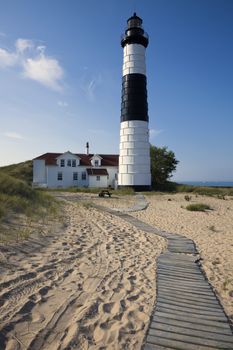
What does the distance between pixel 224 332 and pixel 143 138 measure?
25825mm

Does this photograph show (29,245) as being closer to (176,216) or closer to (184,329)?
(184,329)

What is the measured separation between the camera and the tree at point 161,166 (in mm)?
36969

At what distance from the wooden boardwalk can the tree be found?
30.2m

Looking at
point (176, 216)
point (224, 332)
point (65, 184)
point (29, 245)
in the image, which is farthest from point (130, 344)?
point (65, 184)

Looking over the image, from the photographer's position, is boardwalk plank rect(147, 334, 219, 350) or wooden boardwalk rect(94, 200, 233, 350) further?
wooden boardwalk rect(94, 200, 233, 350)

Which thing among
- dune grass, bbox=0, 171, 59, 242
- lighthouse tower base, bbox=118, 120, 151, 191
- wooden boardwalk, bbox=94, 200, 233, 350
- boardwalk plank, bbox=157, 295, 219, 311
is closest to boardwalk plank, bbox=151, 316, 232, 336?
wooden boardwalk, bbox=94, 200, 233, 350

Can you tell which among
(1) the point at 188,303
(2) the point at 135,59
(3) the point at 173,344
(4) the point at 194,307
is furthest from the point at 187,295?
(2) the point at 135,59

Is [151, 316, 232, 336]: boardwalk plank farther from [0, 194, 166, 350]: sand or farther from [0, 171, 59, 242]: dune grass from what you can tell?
[0, 171, 59, 242]: dune grass

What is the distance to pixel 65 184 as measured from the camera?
1505 inches

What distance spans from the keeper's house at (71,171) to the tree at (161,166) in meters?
5.30

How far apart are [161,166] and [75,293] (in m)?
33.5

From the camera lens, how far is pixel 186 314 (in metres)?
4.36

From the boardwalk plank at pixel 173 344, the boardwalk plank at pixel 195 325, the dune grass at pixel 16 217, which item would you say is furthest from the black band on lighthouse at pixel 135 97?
the boardwalk plank at pixel 173 344

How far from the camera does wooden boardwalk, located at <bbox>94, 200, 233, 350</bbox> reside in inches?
143
